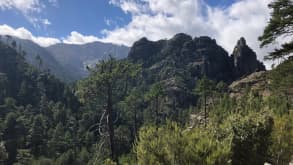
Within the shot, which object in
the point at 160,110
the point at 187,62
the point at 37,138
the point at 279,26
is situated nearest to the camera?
the point at 279,26

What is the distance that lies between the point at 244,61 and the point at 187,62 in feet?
112

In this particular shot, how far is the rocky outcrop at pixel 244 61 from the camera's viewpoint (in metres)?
146

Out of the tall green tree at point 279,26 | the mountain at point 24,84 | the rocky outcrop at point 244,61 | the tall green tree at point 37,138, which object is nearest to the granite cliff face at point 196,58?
the rocky outcrop at point 244,61

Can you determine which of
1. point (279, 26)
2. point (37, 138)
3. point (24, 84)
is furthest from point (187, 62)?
point (279, 26)

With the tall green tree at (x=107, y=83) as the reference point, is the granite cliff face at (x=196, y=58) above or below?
above

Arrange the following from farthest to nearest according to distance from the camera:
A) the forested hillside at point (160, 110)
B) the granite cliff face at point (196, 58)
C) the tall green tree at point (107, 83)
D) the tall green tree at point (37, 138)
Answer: the granite cliff face at point (196, 58) → the tall green tree at point (37, 138) → the tall green tree at point (107, 83) → the forested hillside at point (160, 110)

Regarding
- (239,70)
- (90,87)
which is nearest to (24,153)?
(90,87)

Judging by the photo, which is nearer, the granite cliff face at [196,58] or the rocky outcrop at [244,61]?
the rocky outcrop at [244,61]

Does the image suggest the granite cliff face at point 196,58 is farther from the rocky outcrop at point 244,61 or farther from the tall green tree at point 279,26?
the tall green tree at point 279,26

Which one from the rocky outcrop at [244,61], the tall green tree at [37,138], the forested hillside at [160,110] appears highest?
the rocky outcrop at [244,61]

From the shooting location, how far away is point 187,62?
175 metres

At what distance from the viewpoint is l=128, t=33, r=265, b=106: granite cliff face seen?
14550cm

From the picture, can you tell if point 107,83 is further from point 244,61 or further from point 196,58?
point 196,58

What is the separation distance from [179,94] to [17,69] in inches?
2416
